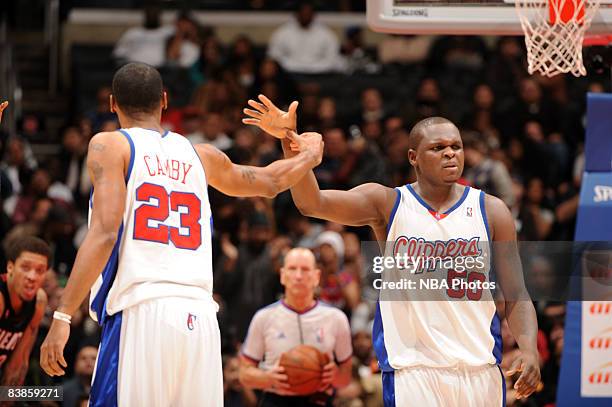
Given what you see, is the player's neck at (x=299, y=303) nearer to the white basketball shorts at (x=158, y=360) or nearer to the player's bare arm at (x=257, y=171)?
the player's bare arm at (x=257, y=171)

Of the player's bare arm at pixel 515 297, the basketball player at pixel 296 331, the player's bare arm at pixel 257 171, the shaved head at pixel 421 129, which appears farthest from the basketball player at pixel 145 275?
the basketball player at pixel 296 331

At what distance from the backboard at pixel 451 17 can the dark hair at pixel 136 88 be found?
2327mm

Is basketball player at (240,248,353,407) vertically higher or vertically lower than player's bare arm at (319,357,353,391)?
higher

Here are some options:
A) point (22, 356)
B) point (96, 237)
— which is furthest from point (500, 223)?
point (22, 356)

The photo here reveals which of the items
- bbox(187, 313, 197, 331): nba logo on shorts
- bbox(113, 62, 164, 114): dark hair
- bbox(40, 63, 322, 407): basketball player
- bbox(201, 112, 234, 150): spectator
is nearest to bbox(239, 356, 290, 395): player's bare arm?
bbox(40, 63, 322, 407): basketball player

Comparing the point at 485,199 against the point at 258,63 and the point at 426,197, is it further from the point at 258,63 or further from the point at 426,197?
the point at 258,63

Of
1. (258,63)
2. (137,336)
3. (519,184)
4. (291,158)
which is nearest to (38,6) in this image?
(258,63)

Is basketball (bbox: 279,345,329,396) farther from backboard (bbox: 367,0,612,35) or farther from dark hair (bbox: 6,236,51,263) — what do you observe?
backboard (bbox: 367,0,612,35)

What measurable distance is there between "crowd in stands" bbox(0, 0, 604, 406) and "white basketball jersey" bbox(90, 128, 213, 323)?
11.0 ft

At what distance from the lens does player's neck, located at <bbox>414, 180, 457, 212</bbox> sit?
716 cm

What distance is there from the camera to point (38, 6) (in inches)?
715

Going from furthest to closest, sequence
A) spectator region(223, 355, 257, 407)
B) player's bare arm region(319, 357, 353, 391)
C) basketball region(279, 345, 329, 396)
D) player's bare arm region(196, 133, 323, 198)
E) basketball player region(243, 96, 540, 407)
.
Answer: spectator region(223, 355, 257, 407) → player's bare arm region(319, 357, 353, 391) → basketball region(279, 345, 329, 396) → basketball player region(243, 96, 540, 407) → player's bare arm region(196, 133, 323, 198)

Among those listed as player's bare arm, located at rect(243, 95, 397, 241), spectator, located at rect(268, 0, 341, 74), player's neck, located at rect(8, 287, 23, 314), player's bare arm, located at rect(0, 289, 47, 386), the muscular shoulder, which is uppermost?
spectator, located at rect(268, 0, 341, 74)

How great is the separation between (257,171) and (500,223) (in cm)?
158
